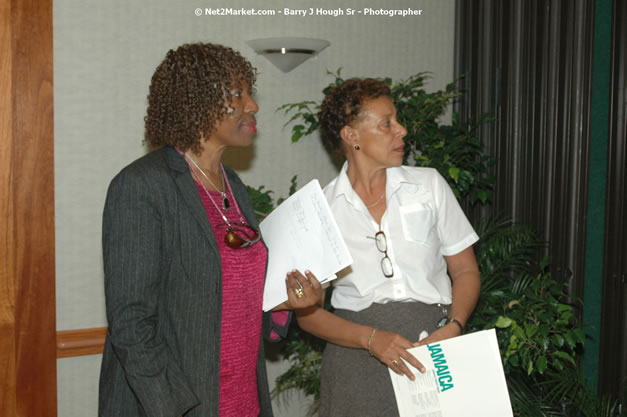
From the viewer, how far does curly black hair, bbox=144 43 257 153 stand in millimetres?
1606

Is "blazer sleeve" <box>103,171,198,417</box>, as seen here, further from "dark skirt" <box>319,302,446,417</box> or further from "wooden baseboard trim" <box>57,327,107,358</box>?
"wooden baseboard trim" <box>57,327,107,358</box>

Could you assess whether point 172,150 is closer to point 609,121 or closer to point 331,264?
point 331,264

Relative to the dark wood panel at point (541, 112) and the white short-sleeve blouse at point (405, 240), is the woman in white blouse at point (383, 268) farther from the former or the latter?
the dark wood panel at point (541, 112)

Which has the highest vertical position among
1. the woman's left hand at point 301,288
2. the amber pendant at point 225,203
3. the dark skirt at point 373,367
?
the amber pendant at point 225,203

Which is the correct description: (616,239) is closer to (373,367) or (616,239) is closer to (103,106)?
(373,367)

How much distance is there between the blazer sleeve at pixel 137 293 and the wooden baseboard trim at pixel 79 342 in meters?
1.85

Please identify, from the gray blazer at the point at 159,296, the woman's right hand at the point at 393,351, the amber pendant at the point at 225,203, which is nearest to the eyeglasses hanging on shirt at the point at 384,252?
the woman's right hand at the point at 393,351

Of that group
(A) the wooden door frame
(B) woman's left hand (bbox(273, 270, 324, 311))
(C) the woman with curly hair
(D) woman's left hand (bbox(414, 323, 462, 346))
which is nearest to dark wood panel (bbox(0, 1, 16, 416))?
(A) the wooden door frame

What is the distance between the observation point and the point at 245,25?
3379 millimetres

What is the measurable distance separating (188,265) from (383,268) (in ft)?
2.23

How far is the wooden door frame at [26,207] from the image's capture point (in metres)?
2.84

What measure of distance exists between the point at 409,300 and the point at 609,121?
1.49 m

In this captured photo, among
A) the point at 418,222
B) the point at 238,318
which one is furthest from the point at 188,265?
the point at 418,222

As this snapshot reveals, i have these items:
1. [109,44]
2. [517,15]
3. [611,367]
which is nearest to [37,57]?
[109,44]
